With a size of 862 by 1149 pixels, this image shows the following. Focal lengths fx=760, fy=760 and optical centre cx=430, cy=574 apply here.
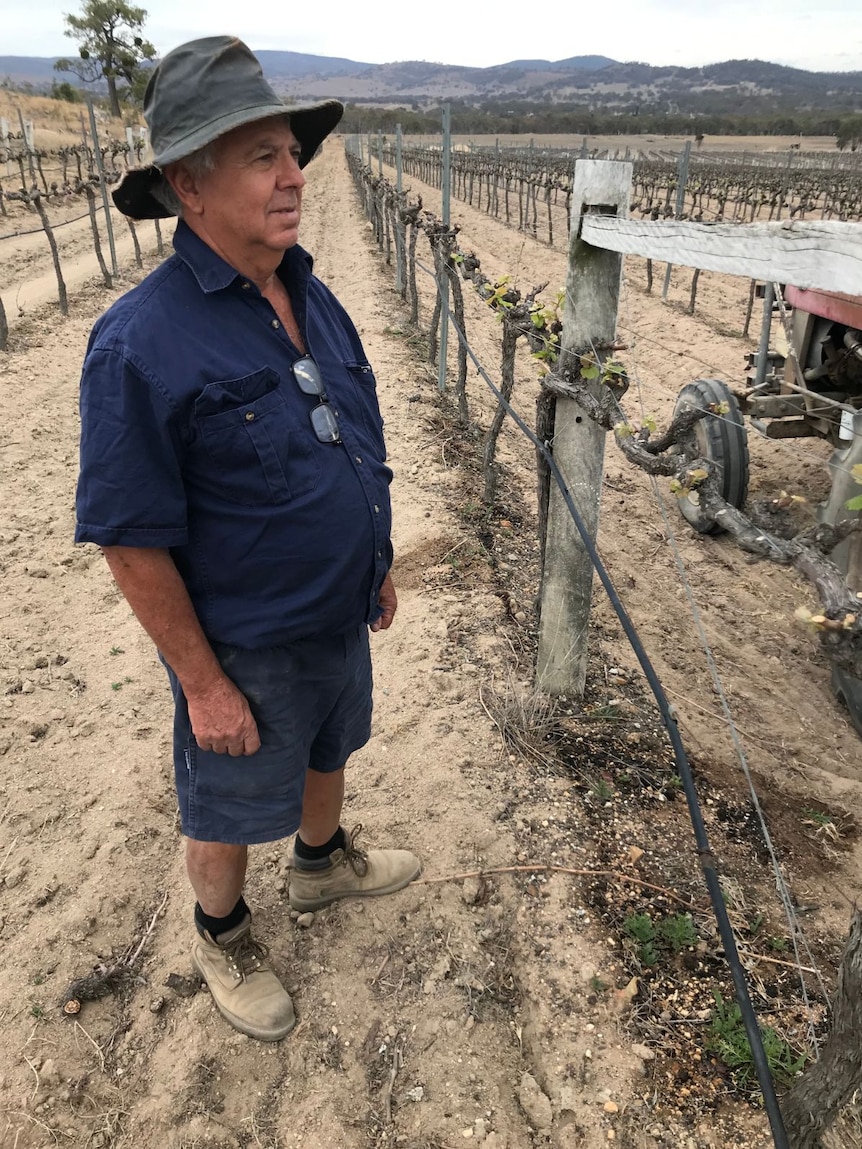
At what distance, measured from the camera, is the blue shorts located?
1.79 meters

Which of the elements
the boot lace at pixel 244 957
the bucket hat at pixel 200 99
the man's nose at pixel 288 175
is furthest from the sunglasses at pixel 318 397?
the boot lace at pixel 244 957

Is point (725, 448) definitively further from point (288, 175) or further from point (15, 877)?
point (15, 877)

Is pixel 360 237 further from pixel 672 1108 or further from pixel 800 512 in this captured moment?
pixel 672 1108

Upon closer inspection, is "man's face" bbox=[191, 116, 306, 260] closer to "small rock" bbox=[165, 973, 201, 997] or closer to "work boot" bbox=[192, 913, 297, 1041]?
"work boot" bbox=[192, 913, 297, 1041]

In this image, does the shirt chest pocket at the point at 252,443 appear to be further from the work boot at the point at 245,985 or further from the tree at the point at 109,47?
the tree at the point at 109,47

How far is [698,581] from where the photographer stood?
4789 mm

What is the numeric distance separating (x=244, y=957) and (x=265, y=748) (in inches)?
30.1

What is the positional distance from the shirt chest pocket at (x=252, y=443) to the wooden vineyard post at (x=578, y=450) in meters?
1.34

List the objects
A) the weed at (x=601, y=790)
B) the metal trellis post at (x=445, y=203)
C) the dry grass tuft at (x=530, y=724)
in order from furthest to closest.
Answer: the metal trellis post at (x=445, y=203) < the dry grass tuft at (x=530, y=724) < the weed at (x=601, y=790)

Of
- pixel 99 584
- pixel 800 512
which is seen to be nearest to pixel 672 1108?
pixel 99 584

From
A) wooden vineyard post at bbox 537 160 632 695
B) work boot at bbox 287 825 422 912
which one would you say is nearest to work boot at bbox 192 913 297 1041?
work boot at bbox 287 825 422 912

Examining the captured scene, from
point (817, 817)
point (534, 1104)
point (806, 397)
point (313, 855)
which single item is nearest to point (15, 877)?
point (313, 855)

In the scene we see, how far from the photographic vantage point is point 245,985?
84.2 inches

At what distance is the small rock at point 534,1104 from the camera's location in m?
1.86
